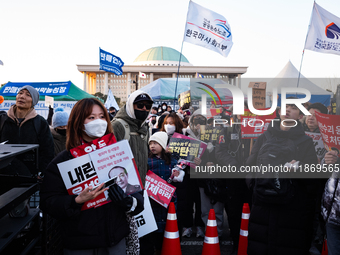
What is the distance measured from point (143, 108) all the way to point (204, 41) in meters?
7.49

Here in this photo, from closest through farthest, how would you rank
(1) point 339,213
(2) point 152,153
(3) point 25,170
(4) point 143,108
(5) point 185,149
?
1. (3) point 25,170
2. (1) point 339,213
3. (4) point 143,108
4. (2) point 152,153
5. (5) point 185,149

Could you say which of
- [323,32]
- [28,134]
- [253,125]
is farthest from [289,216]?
[323,32]

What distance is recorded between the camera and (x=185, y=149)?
440 centimetres

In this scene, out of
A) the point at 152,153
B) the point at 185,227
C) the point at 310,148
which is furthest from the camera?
the point at 185,227

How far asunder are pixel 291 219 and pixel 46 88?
12.7 meters

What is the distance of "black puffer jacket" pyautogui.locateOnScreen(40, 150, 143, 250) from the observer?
1866 millimetres

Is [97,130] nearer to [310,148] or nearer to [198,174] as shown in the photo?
[310,148]

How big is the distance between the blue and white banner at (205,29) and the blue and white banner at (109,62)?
377cm

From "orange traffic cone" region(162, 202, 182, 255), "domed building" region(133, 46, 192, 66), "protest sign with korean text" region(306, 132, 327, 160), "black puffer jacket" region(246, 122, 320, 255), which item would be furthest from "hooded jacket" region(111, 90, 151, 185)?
"domed building" region(133, 46, 192, 66)

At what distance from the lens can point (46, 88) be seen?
1332cm

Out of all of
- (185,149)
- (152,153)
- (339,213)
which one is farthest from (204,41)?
(339,213)

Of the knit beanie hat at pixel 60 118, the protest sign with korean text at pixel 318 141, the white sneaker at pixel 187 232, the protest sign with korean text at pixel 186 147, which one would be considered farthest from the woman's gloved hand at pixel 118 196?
the protest sign with korean text at pixel 318 141

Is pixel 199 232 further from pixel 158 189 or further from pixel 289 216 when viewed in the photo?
pixel 289 216

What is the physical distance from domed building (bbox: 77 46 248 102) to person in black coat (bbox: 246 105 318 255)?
8143 cm
